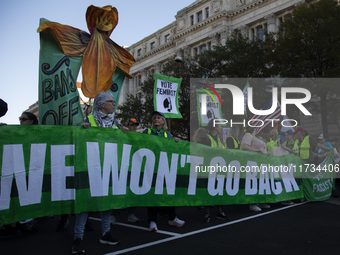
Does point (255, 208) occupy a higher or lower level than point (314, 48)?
lower

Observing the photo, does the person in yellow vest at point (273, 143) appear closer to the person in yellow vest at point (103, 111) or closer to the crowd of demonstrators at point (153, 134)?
the crowd of demonstrators at point (153, 134)

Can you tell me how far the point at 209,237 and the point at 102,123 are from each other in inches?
86.7

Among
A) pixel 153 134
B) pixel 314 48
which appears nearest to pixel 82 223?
pixel 153 134

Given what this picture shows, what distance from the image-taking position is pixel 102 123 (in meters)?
4.34

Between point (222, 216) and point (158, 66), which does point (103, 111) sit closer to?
point (222, 216)

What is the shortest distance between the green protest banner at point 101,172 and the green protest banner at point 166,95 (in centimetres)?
397

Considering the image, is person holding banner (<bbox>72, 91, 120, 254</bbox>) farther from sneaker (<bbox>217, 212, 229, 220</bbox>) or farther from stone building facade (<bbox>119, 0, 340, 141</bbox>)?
stone building facade (<bbox>119, 0, 340, 141</bbox>)

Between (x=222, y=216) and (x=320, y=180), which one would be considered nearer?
(x=222, y=216)

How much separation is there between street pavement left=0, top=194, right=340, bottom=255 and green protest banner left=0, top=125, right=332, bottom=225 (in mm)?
474

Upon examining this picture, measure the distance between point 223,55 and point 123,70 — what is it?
18.3 m

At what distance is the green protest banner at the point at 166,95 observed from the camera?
31.6 ft

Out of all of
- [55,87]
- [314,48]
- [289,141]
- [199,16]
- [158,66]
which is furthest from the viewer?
[158,66]

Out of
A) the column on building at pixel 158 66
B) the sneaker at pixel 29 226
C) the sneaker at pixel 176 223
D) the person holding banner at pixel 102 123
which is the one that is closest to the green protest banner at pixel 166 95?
A: the sneaker at pixel 176 223

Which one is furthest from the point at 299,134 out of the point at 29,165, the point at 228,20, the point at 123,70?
the point at 228,20
